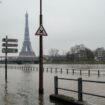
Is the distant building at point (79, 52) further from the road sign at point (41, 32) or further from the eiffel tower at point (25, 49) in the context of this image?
the road sign at point (41, 32)

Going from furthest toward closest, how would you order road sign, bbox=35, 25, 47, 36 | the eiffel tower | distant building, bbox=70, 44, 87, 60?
1. distant building, bbox=70, 44, 87, 60
2. the eiffel tower
3. road sign, bbox=35, 25, 47, 36

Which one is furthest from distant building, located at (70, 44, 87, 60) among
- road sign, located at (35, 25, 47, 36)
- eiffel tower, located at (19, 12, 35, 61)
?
road sign, located at (35, 25, 47, 36)

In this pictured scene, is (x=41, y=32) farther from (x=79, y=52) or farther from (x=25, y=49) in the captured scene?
(x=79, y=52)

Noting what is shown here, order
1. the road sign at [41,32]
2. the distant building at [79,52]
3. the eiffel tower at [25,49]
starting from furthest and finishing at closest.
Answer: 1. the distant building at [79,52]
2. the eiffel tower at [25,49]
3. the road sign at [41,32]

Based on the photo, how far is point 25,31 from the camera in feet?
615

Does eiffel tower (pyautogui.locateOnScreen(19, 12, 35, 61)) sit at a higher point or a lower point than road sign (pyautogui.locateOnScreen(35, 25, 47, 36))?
higher

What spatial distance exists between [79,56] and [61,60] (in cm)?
1324

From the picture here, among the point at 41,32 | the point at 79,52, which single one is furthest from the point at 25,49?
the point at 41,32

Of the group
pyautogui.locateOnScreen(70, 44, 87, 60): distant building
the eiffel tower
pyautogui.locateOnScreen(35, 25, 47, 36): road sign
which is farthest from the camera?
pyautogui.locateOnScreen(70, 44, 87, 60): distant building

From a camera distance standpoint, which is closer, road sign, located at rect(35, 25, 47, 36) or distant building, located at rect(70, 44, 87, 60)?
road sign, located at rect(35, 25, 47, 36)

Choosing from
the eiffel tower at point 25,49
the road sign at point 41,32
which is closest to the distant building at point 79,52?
the eiffel tower at point 25,49

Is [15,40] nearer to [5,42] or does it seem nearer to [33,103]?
[5,42]

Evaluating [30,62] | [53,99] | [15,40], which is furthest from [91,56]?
[53,99]

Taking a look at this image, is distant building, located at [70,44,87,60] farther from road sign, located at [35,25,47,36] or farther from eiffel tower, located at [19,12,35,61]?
road sign, located at [35,25,47,36]
